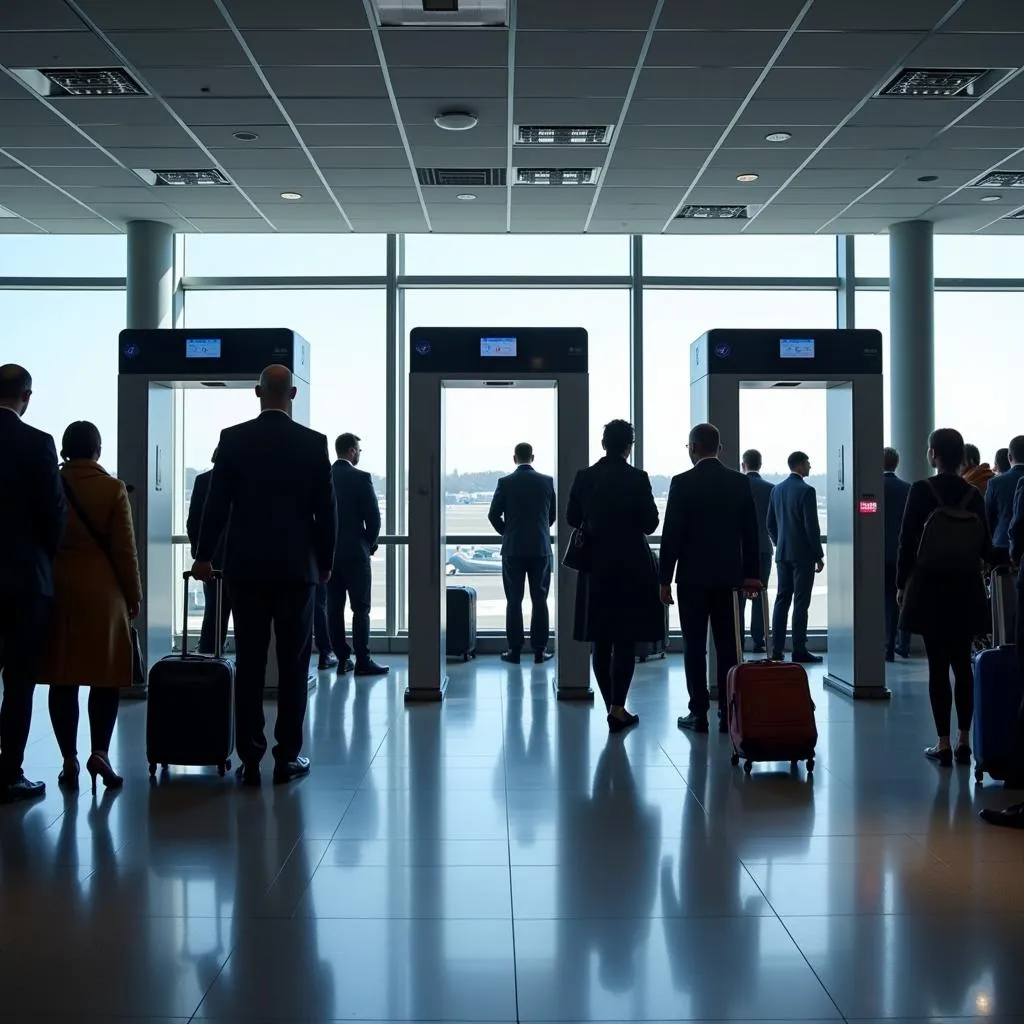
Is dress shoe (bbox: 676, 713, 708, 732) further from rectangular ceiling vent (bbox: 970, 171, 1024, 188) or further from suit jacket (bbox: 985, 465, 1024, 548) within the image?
rectangular ceiling vent (bbox: 970, 171, 1024, 188)

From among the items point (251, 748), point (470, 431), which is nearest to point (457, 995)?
point (251, 748)

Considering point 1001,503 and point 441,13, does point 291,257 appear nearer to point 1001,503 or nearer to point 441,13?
point 441,13

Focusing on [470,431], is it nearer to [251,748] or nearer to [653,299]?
[653,299]

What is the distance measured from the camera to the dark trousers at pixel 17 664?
14.6 ft

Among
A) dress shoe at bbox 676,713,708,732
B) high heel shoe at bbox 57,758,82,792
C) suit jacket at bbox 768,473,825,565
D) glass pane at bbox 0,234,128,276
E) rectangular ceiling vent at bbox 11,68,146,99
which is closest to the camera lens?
high heel shoe at bbox 57,758,82,792

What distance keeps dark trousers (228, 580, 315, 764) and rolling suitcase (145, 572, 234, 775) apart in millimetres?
112

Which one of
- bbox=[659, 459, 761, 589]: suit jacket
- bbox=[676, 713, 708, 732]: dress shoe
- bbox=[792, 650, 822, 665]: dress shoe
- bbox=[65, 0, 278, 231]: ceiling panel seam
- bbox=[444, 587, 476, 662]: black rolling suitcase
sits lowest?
bbox=[792, 650, 822, 665]: dress shoe

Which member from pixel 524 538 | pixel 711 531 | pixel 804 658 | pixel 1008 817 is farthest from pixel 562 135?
pixel 1008 817

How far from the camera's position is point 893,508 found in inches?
340

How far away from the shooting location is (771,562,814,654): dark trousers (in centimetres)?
875

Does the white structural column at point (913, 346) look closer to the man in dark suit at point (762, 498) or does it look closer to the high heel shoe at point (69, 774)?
the man in dark suit at point (762, 498)

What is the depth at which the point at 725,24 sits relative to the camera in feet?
18.6

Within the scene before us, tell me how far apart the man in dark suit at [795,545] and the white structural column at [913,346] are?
1691 millimetres

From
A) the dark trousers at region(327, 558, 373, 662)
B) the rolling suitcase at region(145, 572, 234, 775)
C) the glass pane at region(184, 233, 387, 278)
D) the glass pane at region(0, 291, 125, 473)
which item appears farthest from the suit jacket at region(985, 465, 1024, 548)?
the glass pane at region(0, 291, 125, 473)
